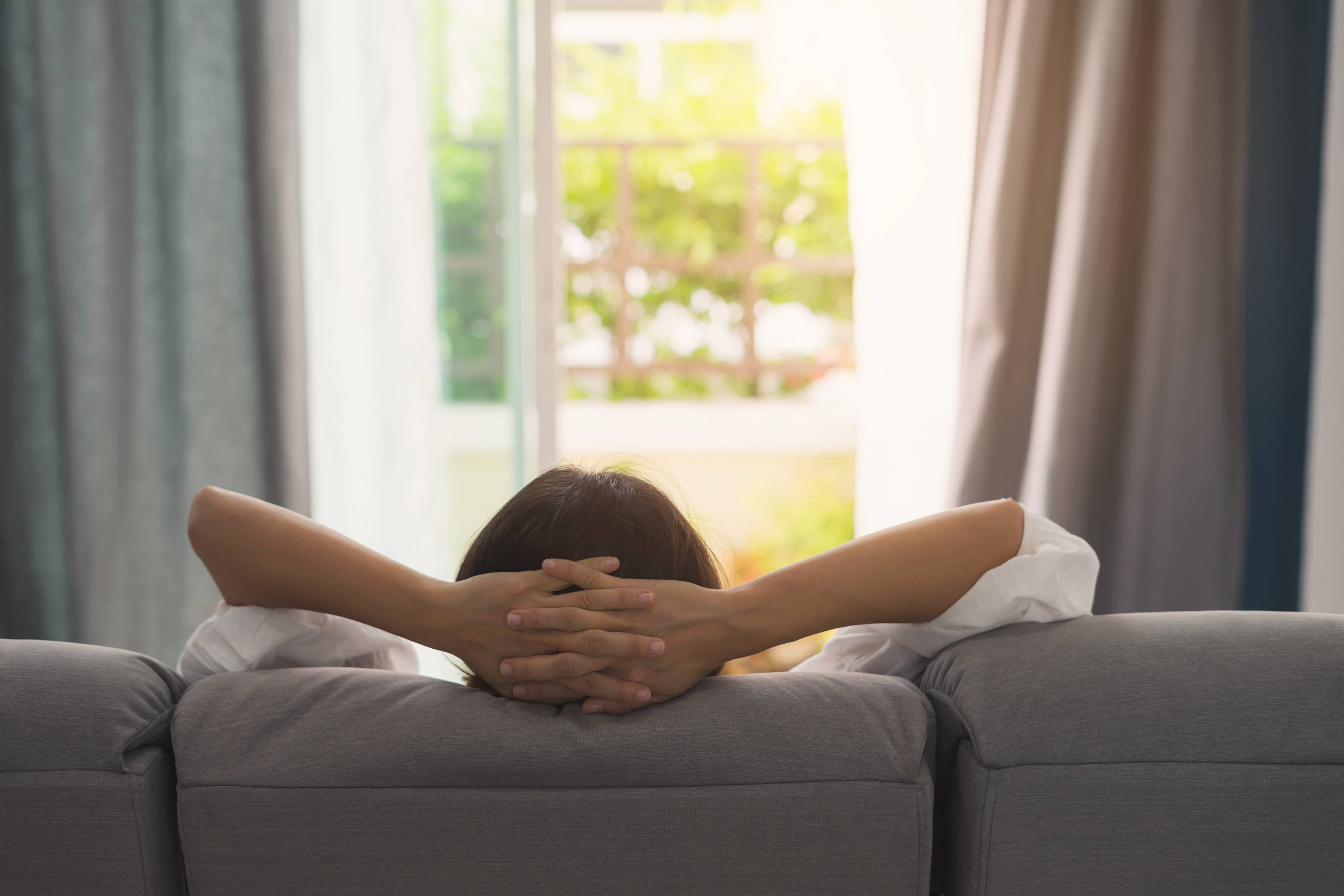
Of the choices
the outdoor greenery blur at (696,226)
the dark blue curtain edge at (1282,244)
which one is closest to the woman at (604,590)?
the dark blue curtain edge at (1282,244)

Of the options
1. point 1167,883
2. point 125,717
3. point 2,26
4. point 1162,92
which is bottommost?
point 1167,883

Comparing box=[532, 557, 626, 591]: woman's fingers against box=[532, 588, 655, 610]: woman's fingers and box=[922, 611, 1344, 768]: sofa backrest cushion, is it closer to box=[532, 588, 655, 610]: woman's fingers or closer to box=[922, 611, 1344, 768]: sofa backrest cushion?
box=[532, 588, 655, 610]: woman's fingers

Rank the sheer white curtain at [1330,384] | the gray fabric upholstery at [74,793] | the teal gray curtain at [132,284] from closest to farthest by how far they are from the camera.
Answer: the gray fabric upholstery at [74,793], the sheer white curtain at [1330,384], the teal gray curtain at [132,284]

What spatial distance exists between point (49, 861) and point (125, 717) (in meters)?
0.12

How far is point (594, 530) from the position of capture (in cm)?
87

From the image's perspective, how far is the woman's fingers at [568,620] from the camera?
2.56ft

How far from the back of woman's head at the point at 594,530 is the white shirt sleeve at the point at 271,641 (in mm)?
143

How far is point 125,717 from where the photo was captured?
0.73 m

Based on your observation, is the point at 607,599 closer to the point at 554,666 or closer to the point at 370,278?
the point at 554,666

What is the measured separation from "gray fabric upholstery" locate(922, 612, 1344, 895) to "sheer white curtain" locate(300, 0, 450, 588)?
1893mm

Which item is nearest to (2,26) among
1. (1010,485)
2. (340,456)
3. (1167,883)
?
(340,456)

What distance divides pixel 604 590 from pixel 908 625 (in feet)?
1.05

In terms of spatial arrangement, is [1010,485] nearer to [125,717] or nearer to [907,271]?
[907,271]

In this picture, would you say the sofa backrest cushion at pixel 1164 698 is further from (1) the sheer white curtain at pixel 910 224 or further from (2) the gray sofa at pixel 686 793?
(1) the sheer white curtain at pixel 910 224
